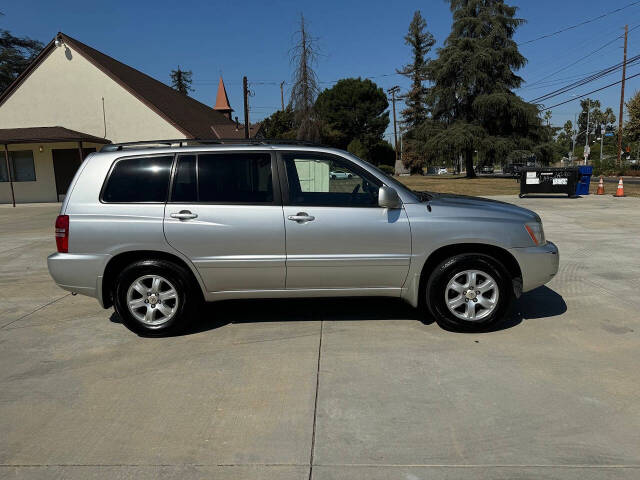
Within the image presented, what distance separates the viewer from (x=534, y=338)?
4.42m

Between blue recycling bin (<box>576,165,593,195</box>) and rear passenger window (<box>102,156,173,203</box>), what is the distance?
18.0m

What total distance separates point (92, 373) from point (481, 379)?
10.2ft

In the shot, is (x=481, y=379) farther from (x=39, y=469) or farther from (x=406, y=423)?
(x=39, y=469)

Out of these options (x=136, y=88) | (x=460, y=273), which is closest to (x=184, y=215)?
(x=460, y=273)

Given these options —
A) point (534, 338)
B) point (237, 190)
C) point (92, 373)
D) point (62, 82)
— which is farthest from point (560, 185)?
point (62, 82)

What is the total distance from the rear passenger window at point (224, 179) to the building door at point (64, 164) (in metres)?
22.1

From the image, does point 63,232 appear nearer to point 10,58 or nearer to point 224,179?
point 224,179

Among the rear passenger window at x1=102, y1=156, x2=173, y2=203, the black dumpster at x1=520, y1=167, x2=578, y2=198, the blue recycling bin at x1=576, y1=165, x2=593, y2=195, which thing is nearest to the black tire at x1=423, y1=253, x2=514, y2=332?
the rear passenger window at x1=102, y1=156, x2=173, y2=203

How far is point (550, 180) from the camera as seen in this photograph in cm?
1844

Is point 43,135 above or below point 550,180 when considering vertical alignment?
above

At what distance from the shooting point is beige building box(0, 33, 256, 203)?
23500mm

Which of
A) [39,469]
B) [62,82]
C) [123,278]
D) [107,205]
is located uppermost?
[62,82]

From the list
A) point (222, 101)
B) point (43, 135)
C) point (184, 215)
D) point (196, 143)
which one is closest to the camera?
point (184, 215)

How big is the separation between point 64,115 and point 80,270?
77.9 feet
